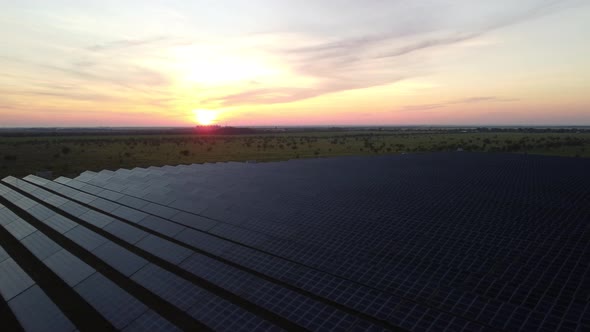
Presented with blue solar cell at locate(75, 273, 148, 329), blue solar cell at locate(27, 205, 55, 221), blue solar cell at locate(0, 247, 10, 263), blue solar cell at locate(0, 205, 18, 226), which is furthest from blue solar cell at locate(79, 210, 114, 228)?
blue solar cell at locate(75, 273, 148, 329)

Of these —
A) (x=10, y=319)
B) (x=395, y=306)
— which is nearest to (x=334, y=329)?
→ (x=395, y=306)

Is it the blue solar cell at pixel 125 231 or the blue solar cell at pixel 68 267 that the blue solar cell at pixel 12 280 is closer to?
the blue solar cell at pixel 68 267

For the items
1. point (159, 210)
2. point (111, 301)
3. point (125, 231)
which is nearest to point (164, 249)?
point (111, 301)

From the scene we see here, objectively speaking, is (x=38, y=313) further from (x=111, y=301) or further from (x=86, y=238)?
(x=86, y=238)

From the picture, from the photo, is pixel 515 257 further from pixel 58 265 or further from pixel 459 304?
pixel 58 265

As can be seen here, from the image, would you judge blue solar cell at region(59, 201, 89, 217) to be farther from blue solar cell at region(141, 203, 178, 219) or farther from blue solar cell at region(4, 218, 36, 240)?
blue solar cell at region(141, 203, 178, 219)

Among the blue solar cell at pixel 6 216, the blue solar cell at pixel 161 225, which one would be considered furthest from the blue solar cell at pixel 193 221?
the blue solar cell at pixel 6 216
